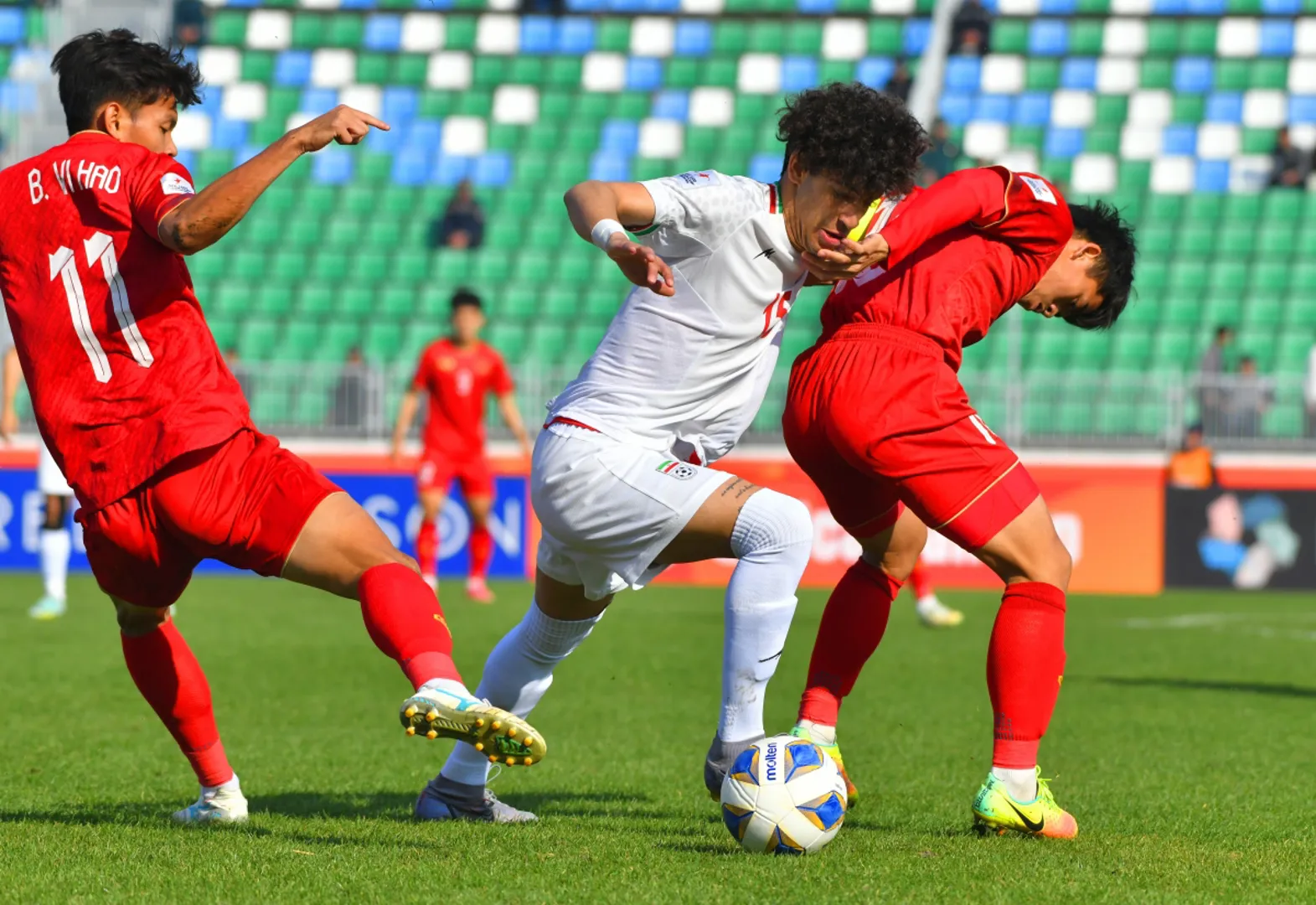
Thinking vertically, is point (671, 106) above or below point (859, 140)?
above

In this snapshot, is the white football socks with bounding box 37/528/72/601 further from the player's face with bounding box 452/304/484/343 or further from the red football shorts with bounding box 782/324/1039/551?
the red football shorts with bounding box 782/324/1039/551

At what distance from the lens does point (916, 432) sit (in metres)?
4.62

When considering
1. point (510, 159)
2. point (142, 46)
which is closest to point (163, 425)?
point (142, 46)

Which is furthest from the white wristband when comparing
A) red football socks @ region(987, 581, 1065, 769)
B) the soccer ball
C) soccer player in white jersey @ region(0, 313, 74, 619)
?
soccer player in white jersey @ region(0, 313, 74, 619)

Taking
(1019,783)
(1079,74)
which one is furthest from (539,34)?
→ (1019,783)

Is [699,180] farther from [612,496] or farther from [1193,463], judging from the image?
[1193,463]

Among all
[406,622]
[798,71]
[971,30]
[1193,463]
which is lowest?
[1193,463]

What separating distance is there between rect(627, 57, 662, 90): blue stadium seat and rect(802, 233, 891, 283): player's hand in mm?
20540

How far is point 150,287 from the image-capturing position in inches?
171

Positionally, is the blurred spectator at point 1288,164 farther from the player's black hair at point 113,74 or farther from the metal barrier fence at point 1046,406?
the player's black hair at point 113,74

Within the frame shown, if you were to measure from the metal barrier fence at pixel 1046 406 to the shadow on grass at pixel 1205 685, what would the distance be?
758 cm

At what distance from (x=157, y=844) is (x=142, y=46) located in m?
2.00

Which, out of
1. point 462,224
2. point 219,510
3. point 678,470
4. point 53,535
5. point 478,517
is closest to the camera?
point 219,510

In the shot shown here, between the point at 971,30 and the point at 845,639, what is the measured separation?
20.4 metres
